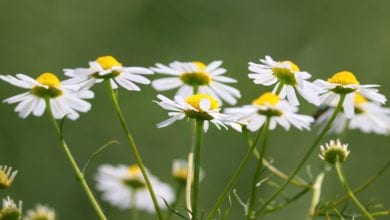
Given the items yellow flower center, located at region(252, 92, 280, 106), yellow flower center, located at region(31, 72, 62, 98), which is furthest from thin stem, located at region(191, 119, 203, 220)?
yellow flower center, located at region(31, 72, 62, 98)

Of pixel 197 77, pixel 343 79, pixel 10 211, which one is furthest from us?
pixel 197 77

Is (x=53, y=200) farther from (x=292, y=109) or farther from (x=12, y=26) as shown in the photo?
(x=292, y=109)

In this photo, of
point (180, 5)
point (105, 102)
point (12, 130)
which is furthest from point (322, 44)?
point (12, 130)

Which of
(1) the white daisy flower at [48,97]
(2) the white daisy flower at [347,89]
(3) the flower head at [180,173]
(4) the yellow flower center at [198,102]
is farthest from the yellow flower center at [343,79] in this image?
(3) the flower head at [180,173]

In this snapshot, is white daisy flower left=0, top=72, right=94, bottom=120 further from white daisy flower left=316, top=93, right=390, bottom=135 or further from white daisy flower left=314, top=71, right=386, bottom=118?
white daisy flower left=316, top=93, right=390, bottom=135

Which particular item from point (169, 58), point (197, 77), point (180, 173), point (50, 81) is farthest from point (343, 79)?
point (169, 58)

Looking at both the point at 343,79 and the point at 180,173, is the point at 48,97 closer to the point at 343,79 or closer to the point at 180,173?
the point at 343,79

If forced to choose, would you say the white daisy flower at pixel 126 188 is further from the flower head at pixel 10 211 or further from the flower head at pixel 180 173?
the flower head at pixel 10 211
